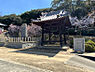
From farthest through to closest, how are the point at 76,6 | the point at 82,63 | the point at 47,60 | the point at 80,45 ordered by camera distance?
the point at 76,6 → the point at 80,45 → the point at 47,60 → the point at 82,63

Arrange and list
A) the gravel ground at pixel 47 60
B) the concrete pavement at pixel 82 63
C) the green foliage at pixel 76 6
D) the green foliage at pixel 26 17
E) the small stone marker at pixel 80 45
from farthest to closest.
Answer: the green foliage at pixel 26 17
the green foliage at pixel 76 6
the small stone marker at pixel 80 45
the concrete pavement at pixel 82 63
the gravel ground at pixel 47 60

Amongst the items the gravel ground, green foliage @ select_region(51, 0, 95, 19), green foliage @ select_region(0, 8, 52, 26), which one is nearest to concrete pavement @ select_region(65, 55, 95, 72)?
→ the gravel ground

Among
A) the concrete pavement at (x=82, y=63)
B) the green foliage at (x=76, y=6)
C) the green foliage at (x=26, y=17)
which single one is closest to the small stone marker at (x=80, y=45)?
the concrete pavement at (x=82, y=63)

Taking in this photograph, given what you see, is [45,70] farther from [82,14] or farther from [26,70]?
[82,14]

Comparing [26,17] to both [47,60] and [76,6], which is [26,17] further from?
[47,60]

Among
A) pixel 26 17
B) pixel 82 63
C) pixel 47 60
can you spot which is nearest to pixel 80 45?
pixel 82 63

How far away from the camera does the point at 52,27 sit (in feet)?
39.2

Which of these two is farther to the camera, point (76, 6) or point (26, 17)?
point (26, 17)

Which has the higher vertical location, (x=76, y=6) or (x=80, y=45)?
(x=76, y=6)

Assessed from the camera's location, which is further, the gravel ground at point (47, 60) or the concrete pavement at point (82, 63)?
the concrete pavement at point (82, 63)

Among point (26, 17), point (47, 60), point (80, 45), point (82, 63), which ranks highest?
point (26, 17)

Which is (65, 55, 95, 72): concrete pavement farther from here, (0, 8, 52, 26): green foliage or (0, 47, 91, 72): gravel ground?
(0, 8, 52, 26): green foliage

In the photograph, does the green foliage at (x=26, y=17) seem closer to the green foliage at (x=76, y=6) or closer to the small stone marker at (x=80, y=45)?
the green foliage at (x=76, y=6)

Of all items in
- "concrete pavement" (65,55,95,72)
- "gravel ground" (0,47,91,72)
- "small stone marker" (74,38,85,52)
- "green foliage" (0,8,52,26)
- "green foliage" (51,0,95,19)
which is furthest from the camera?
"green foliage" (0,8,52,26)
